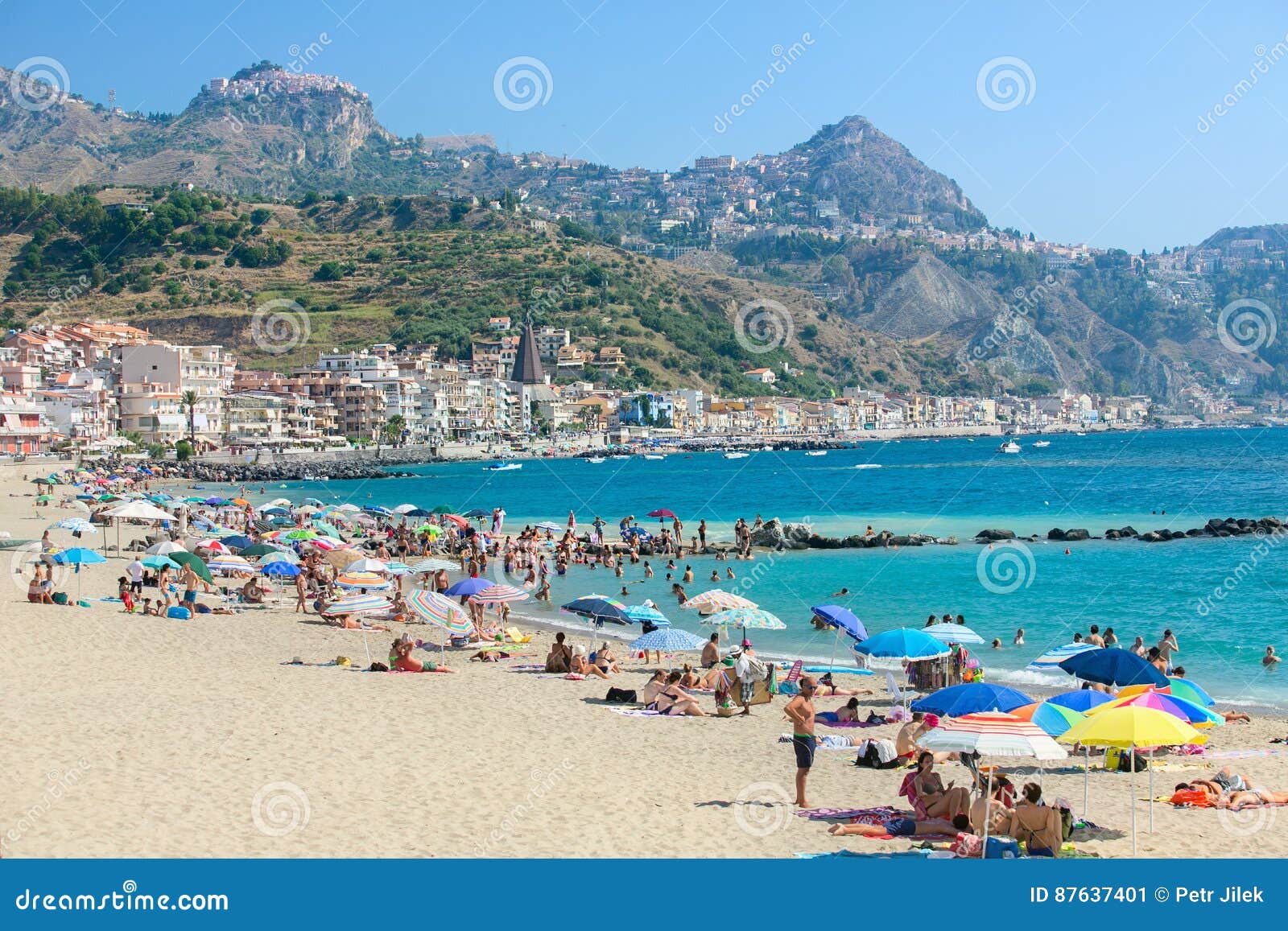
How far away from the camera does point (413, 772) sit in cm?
1031

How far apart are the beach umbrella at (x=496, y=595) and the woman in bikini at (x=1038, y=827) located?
36.2 feet

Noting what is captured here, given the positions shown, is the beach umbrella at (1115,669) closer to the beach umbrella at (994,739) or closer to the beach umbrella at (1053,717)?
the beach umbrella at (1053,717)

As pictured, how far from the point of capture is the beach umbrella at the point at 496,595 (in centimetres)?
1870

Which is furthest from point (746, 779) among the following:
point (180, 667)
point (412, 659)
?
point (180, 667)

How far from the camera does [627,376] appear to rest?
462 feet

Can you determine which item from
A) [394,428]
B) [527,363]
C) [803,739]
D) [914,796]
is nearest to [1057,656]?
[803,739]

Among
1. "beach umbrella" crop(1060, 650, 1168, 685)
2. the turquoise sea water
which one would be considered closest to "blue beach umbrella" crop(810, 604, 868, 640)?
the turquoise sea water

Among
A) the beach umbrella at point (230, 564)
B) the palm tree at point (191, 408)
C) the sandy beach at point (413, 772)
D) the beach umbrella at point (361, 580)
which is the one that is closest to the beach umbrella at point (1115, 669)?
the sandy beach at point (413, 772)

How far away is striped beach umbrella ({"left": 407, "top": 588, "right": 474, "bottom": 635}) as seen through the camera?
17375 mm

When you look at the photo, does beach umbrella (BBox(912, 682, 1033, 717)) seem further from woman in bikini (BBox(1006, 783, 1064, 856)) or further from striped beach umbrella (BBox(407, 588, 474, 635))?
striped beach umbrella (BBox(407, 588, 474, 635))

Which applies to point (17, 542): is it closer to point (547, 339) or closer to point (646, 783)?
point (646, 783)

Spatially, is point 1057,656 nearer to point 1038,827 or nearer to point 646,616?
point 646,616

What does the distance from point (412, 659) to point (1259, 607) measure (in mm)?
16990

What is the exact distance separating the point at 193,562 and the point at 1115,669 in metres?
16.7
